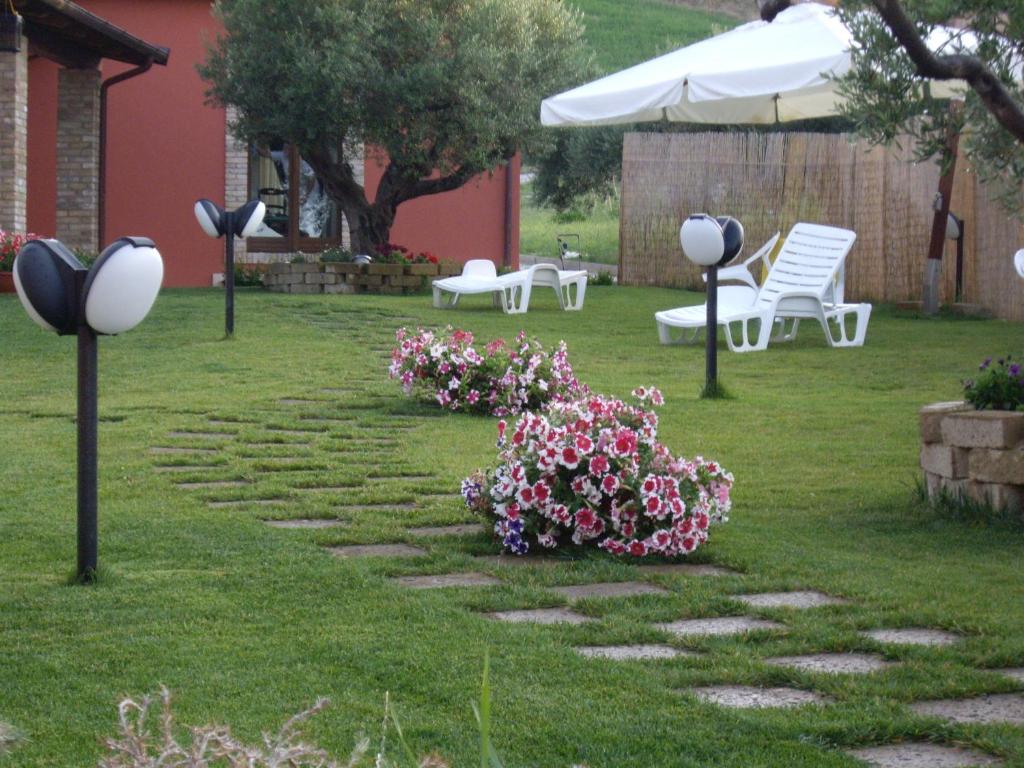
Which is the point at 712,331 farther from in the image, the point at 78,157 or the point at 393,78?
the point at 78,157

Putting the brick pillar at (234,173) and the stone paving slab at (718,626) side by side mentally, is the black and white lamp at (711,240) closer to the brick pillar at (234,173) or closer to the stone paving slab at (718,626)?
the stone paving slab at (718,626)

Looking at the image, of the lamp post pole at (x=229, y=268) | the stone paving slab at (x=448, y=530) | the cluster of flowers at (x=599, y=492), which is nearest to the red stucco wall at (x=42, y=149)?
the lamp post pole at (x=229, y=268)

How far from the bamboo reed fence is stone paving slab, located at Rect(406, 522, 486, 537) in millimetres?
8807

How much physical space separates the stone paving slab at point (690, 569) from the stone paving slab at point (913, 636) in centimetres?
72

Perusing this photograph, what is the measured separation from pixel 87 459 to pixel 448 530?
133cm

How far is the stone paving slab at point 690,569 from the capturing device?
13.9 feet

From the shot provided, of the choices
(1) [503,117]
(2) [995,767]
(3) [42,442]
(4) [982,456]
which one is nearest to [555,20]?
(1) [503,117]

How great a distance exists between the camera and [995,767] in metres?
2.57

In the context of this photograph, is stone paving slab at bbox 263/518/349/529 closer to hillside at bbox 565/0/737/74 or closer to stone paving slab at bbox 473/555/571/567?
stone paving slab at bbox 473/555/571/567

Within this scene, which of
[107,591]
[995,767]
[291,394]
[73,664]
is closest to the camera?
[995,767]

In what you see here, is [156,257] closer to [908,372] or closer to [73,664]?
[73,664]

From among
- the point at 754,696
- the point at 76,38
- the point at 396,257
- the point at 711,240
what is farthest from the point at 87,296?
the point at 76,38

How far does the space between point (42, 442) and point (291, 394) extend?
1.95m

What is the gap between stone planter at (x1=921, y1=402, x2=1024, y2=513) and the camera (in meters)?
4.90
